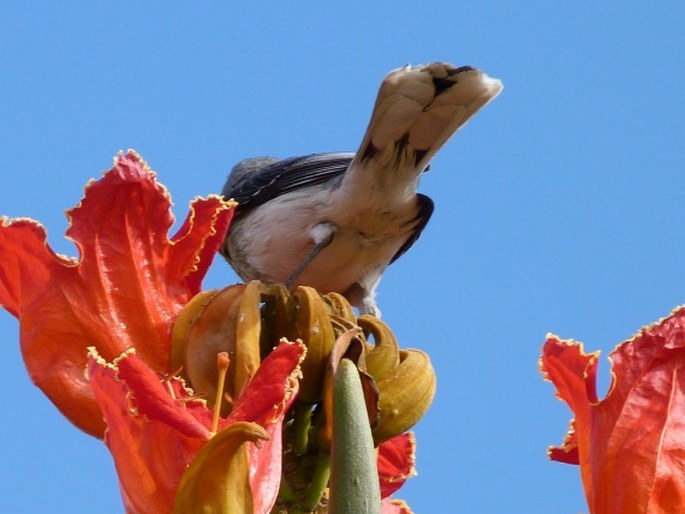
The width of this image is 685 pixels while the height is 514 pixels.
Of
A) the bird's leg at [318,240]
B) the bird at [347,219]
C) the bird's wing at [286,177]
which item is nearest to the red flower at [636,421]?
the bird at [347,219]

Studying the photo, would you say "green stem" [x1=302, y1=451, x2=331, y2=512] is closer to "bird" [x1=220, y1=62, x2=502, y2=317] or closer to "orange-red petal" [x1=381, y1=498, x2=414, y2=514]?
"orange-red petal" [x1=381, y1=498, x2=414, y2=514]

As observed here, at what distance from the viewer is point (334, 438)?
155 cm

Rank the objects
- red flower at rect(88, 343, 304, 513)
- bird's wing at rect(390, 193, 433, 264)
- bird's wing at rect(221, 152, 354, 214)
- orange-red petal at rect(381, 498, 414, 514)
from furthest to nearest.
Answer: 1. bird's wing at rect(221, 152, 354, 214)
2. bird's wing at rect(390, 193, 433, 264)
3. orange-red petal at rect(381, 498, 414, 514)
4. red flower at rect(88, 343, 304, 513)

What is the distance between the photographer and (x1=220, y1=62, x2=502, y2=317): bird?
7.78m

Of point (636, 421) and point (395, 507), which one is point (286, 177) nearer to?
point (395, 507)

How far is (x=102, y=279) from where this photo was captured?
222cm

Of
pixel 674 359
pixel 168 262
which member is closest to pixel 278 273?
pixel 168 262

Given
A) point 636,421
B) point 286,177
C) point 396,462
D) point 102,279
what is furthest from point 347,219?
point 636,421

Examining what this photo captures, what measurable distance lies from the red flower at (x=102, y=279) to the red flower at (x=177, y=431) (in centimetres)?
29

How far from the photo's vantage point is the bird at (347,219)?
7781 mm

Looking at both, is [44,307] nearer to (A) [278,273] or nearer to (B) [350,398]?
(B) [350,398]

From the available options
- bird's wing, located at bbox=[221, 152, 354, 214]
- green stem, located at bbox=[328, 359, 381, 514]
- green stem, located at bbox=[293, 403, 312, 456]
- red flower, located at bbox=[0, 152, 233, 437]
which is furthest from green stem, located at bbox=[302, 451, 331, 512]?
bird's wing, located at bbox=[221, 152, 354, 214]

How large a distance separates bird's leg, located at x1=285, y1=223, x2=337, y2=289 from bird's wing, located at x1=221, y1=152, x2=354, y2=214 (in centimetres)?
47

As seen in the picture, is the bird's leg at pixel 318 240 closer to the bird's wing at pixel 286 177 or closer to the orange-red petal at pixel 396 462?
the bird's wing at pixel 286 177
